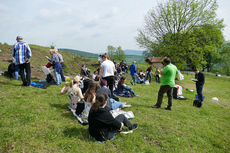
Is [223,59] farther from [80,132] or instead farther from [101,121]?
[80,132]

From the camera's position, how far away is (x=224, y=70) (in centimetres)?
5166

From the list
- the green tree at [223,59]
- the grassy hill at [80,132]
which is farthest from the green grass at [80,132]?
the green tree at [223,59]

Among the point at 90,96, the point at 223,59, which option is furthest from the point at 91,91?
the point at 223,59

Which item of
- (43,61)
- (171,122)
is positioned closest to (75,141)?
(171,122)

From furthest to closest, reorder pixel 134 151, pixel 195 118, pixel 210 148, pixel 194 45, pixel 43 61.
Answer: pixel 194 45, pixel 43 61, pixel 195 118, pixel 210 148, pixel 134 151

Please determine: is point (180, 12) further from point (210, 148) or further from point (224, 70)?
point (224, 70)

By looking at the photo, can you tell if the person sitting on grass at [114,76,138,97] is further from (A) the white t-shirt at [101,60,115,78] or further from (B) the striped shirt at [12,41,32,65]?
(B) the striped shirt at [12,41,32,65]

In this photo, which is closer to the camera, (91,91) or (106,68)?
(91,91)

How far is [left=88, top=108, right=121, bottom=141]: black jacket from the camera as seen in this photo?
3549 mm

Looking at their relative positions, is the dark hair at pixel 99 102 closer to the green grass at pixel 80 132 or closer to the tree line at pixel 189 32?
the green grass at pixel 80 132

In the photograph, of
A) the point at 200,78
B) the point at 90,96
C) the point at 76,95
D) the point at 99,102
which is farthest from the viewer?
the point at 200,78

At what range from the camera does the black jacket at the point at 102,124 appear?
3549 millimetres

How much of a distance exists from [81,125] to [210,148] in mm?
3904

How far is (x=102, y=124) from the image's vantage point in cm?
359
